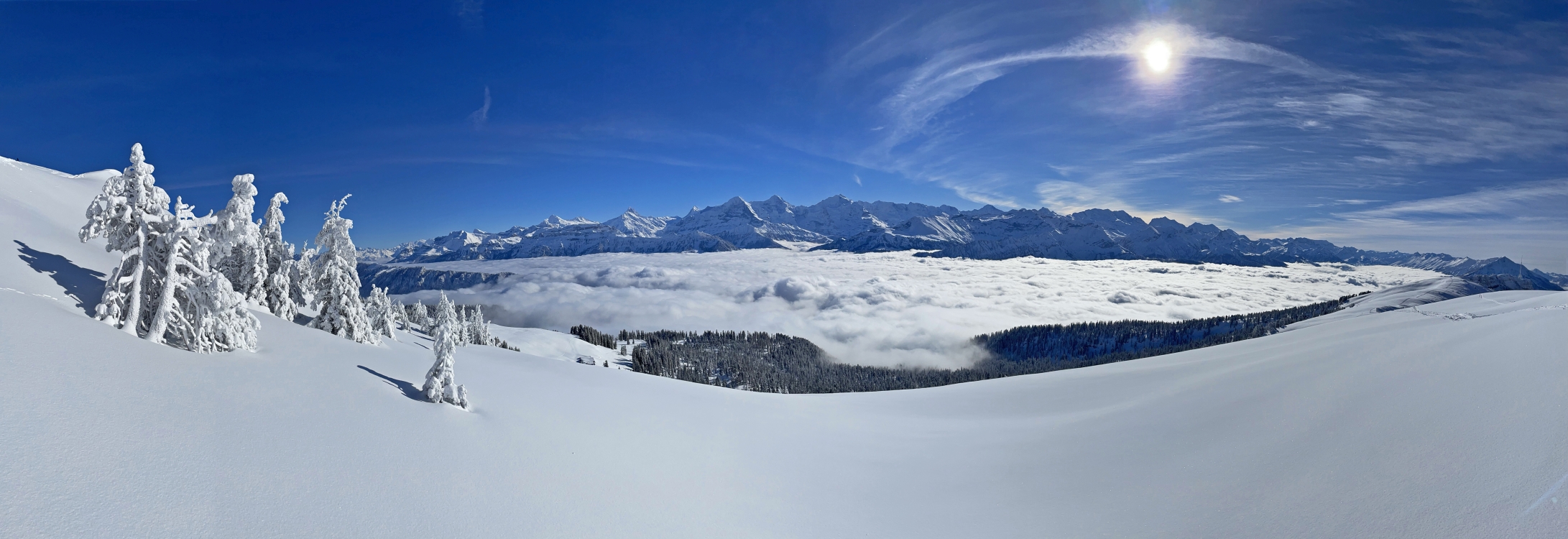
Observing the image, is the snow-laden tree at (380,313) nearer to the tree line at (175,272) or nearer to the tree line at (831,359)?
the tree line at (175,272)

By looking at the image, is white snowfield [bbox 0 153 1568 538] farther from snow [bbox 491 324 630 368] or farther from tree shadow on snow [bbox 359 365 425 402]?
snow [bbox 491 324 630 368]

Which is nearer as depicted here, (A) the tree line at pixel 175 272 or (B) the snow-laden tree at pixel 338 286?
(A) the tree line at pixel 175 272

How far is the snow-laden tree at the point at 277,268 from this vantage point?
776 inches

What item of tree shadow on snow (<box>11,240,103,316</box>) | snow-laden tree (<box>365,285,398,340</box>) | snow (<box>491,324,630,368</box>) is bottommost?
snow (<box>491,324,630,368</box>)

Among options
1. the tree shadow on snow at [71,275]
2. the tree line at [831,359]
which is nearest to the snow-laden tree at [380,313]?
the tree shadow on snow at [71,275]

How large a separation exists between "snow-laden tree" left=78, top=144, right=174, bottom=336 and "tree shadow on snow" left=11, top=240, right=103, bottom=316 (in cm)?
A: 76

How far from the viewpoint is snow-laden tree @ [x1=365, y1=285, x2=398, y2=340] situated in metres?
25.8

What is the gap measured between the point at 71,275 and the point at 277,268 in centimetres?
804

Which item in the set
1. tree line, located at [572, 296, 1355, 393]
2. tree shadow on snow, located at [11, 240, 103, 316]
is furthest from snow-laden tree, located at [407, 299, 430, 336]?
tree shadow on snow, located at [11, 240, 103, 316]

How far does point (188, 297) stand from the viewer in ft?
36.3

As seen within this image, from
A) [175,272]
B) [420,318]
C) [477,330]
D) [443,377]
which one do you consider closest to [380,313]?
[443,377]

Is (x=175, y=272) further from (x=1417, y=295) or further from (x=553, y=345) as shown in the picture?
(x=1417, y=295)

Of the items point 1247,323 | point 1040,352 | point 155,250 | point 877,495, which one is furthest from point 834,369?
point 1247,323

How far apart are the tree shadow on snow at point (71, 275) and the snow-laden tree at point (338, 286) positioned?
663cm
